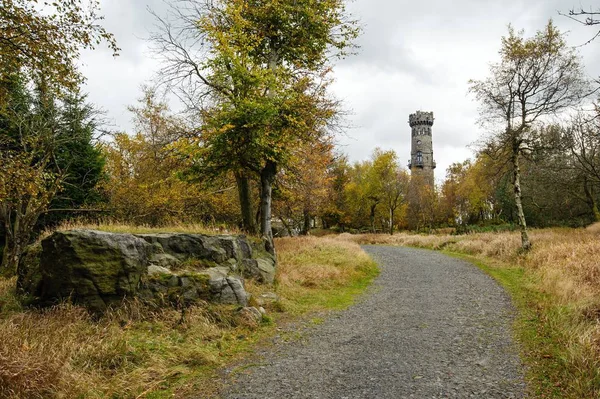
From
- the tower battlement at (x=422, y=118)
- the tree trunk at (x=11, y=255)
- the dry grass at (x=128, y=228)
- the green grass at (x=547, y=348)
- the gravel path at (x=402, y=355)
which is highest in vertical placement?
the tower battlement at (x=422, y=118)

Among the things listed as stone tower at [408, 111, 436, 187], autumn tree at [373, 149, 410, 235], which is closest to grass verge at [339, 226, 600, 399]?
autumn tree at [373, 149, 410, 235]

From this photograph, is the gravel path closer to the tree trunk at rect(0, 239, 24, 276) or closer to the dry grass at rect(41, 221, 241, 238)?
the dry grass at rect(41, 221, 241, 238)

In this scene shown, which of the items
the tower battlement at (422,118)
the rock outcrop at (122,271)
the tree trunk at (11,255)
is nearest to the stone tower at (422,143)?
the tower battlement at (422,118)

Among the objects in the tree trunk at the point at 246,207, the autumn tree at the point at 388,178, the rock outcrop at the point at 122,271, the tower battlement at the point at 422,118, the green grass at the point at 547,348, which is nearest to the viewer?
the green grass at the point at 547,348

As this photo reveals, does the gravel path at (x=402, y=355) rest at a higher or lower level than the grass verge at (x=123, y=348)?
lower

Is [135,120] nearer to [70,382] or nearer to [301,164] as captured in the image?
[301,164]

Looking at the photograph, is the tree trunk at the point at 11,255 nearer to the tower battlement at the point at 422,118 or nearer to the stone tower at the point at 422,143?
the stone tower at the point at 422,143

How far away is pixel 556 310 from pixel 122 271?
949 cm

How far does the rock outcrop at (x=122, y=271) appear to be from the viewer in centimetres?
750

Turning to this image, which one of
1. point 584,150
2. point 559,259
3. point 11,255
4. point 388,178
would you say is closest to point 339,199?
point 388,178

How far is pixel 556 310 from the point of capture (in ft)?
27.0

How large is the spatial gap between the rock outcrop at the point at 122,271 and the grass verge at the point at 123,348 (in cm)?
38

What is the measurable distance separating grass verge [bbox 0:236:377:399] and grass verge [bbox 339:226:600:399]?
16.0 feet

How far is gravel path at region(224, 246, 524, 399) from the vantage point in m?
5.25
